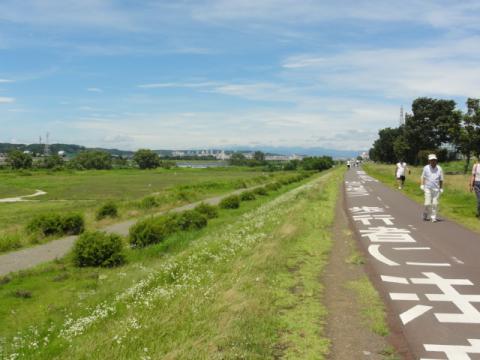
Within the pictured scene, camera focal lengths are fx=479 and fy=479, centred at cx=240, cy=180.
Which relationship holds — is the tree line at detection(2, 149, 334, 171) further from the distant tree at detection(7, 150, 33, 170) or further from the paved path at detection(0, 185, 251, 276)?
the paved path at detection(0, 185, 251, 276)

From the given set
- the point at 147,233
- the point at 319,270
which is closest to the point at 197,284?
the point at 319,270

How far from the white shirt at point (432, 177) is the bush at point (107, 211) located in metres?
19.0

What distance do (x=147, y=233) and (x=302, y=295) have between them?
469 inches

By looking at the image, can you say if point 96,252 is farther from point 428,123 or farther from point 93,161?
point 93,161

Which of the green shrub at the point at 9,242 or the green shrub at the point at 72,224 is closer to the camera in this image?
the green shrub at the point at 9,242

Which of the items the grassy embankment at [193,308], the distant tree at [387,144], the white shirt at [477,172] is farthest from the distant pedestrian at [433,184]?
the distant tree at [387,144]

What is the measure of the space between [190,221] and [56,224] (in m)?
6.18

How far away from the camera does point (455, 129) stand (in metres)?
57.1

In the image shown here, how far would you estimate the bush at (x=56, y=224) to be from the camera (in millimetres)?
21297

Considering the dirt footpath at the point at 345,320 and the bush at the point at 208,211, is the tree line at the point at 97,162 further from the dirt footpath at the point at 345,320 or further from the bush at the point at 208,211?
the dirt footpath at the point at 345,320

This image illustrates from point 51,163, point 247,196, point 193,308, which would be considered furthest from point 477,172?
point 51,163

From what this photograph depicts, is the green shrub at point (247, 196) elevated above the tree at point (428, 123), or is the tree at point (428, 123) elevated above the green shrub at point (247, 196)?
the tree at point (428, 123)

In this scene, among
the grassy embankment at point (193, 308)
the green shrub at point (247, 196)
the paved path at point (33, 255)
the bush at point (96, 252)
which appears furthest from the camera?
the green shrub at point (247, 196)

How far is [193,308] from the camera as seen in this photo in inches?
248
